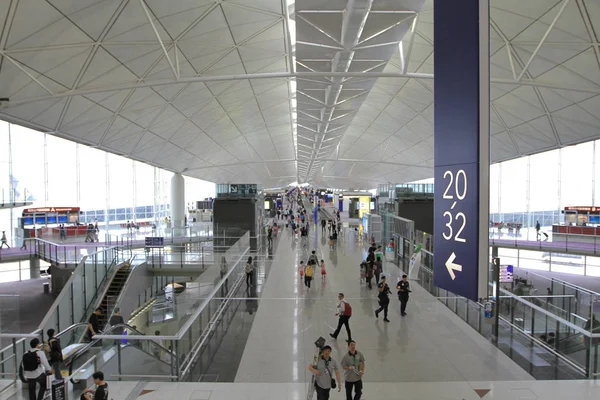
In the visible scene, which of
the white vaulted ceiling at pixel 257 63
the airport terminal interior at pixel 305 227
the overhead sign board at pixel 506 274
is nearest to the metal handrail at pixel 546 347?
the airport terminal interior at pixel 305 227

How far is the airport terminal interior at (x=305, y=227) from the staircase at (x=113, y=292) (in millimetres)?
133

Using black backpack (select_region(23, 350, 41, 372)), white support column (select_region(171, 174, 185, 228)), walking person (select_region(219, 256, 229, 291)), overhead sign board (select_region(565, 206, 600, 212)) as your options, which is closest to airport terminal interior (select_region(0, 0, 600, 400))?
black backpack (select_region(23, 350, 41, 372))

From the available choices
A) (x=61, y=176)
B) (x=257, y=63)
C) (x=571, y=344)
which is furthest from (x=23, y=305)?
(x=571, y=344)

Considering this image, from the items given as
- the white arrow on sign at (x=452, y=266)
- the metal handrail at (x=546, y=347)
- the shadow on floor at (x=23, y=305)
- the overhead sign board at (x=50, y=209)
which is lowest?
the shadow on floor at (x=23, y=305)

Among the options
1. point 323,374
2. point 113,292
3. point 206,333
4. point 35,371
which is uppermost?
point 323,374

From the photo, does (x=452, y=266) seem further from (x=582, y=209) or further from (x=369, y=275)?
(x=582, y=209)

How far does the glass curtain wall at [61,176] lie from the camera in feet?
78.5

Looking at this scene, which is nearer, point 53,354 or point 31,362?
point 31,362

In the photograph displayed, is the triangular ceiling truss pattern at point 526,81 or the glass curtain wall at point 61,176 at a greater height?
the triangular ceiling truss pattern at point 526,81

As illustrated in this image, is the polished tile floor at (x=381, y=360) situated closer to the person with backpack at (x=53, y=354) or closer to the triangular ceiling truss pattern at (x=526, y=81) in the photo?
the person with backpack at (x=53, y=354)

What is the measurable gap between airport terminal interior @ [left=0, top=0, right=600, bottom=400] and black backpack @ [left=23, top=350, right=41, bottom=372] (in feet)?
0.06

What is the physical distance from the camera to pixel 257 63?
896 inches

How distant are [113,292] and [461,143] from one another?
19.1 metres

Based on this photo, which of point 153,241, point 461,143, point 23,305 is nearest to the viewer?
point 461,143
